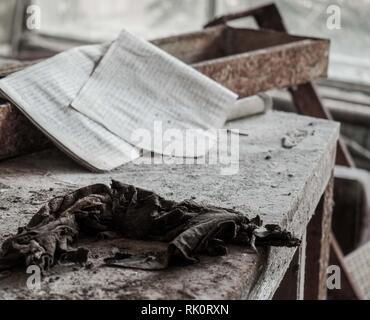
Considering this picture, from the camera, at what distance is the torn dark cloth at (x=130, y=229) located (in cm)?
127

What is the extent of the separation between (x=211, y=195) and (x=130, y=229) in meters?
0.33

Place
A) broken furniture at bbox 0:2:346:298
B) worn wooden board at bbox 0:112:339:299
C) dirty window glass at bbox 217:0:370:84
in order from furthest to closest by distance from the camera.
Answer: dirty window glass at bbox 217:0:370:84, broken furniture at bbox 0:2:346:298, worn wooden board at bbox 0:112:339:299

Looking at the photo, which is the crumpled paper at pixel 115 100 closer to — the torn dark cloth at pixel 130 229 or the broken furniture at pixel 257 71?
the broken furniture at pixel 257 71

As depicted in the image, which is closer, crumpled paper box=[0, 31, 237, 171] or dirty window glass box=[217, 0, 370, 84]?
crumpled paper box=[0, 31, 237, 171]

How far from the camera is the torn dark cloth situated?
1.27 meters

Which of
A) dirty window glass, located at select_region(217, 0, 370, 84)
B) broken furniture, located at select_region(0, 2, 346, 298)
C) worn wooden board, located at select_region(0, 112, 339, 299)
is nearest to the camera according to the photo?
worn wooden board, located at select_region(0, 112, 339, 299)

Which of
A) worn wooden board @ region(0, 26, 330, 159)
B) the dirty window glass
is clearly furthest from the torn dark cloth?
the dirty window glass

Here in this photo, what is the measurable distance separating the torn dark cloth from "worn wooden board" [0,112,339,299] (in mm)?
29

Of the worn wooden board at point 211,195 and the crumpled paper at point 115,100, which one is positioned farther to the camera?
the crumpled paper at point 115,100

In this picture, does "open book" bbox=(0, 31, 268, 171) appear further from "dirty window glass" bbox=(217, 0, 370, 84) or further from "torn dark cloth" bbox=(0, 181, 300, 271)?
"dirty window glass" bbox=(217, 0, 370, 84)

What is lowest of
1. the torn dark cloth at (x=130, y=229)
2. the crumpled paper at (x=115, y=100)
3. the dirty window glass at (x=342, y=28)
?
the torn dark cloth at (x=130, y=229)

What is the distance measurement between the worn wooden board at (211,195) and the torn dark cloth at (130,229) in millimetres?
29

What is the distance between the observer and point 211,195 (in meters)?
1.68

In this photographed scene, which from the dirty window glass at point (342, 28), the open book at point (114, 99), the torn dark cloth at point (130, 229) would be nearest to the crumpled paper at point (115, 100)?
the open book at point (114, 99)
